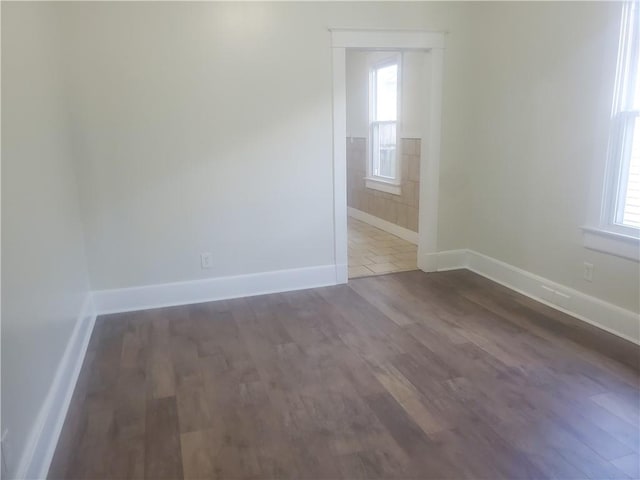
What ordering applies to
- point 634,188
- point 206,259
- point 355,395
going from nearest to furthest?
point 355,395 → point 634,188 → point 206,259

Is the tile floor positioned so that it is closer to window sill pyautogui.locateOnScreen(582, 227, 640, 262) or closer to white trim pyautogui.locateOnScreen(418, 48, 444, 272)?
white trim pyautogui.locateOnScreen(418, 48, 444, 272)

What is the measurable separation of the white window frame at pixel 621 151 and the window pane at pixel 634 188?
25 mm

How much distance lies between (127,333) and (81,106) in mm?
1653

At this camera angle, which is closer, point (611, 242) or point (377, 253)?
point (611, 242)

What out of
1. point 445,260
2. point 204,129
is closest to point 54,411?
point 204,129

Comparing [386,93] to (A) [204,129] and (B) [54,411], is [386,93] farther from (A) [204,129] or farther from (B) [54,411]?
(B) [54,411]

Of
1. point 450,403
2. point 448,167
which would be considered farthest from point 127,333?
point 448,167

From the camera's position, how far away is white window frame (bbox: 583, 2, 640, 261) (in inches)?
112

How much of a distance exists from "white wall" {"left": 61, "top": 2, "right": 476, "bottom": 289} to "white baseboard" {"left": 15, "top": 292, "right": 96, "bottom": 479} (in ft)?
2.69

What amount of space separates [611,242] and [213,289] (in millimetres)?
2929

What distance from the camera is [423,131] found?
14.1 feet

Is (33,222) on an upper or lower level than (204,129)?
lower

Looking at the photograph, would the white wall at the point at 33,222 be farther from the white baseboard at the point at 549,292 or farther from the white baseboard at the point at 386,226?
the white baseboard at the point at 386,226

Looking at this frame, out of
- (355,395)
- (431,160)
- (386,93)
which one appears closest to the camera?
(355,395)
